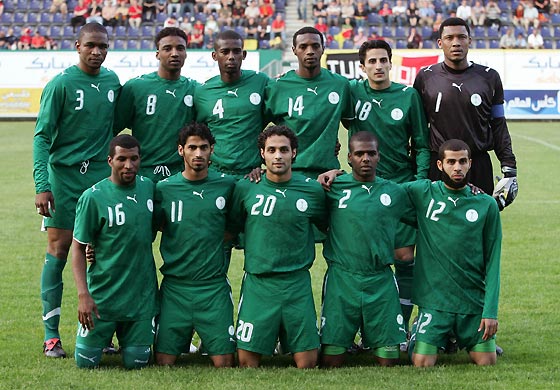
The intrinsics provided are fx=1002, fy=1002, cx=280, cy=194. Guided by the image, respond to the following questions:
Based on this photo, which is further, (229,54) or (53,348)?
(229,54)

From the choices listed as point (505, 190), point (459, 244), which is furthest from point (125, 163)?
point (505, 190)

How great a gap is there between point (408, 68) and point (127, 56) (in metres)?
7.77

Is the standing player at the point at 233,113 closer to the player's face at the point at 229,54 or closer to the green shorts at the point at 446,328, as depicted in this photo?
the player's face at the point at 229,54

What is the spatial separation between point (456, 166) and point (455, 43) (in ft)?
3.14

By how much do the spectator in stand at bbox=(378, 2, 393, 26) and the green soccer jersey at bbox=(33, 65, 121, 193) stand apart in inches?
1043

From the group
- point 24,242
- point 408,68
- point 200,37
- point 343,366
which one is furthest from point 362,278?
point 200,37

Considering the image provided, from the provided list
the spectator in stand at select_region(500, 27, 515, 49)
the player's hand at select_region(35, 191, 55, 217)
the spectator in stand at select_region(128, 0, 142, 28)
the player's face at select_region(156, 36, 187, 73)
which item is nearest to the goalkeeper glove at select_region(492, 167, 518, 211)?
the player's face at select_region(156, 36, 187, 73)

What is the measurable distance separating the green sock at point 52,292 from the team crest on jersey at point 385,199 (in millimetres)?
2154

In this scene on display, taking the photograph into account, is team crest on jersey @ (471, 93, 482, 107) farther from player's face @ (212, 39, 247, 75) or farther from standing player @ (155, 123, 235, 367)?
standing player @ (155, 123, 235, 367)

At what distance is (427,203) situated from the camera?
6.27 m

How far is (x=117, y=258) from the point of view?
606 centimetres

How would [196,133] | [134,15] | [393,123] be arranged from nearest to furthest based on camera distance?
[196,133] < [393,123] < [134,15]

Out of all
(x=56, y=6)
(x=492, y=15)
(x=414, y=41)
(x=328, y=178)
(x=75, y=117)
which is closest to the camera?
(x=328, y=178)

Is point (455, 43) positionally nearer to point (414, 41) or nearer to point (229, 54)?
point (229, 54)
